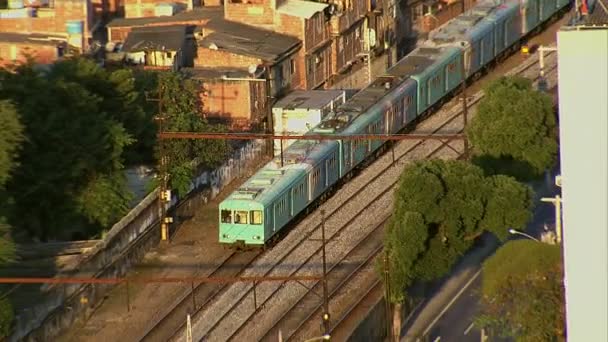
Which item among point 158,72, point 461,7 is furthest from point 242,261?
point 461,7

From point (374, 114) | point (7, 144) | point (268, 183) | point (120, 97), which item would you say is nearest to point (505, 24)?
point (374, 114)

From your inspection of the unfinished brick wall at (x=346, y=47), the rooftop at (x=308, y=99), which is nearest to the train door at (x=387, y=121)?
the rooftop at (x=308, y=99)

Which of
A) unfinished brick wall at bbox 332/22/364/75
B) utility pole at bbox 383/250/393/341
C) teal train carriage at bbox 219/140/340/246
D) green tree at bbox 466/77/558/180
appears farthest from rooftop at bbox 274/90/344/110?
utility pole at bbox 383/250/393/341

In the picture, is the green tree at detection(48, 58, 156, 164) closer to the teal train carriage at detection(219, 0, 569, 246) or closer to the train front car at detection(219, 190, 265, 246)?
A: the teal train carriage at detection(219, 0, 569, 246)

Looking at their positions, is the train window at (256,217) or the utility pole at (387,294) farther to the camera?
the train window at (256,217)

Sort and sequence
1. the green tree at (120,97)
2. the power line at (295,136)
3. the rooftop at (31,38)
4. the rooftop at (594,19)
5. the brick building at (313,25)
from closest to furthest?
the rooftop at (594,19) < the power line at (295,136) < the green tree at (120,97) < the rooftop at (31,38) < the brick building at (313,25)

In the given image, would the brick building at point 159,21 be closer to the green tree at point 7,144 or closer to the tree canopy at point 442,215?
the green tree at point 7,144
